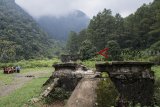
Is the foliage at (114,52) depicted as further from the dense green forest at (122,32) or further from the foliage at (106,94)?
the foliage at (106,94)

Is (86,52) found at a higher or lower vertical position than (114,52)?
higher

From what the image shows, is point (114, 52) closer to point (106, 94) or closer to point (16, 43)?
point (106, 94)

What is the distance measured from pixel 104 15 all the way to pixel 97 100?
2337 inches

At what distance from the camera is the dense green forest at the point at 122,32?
49.6 meters

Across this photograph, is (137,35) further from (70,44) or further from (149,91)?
(149,91)

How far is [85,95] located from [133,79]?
197cm

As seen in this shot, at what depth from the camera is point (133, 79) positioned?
9438mm

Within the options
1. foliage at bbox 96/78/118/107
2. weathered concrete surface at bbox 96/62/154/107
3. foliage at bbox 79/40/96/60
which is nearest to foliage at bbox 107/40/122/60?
foliage at bbox 79/40/96/60

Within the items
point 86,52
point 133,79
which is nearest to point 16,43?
point 86,52

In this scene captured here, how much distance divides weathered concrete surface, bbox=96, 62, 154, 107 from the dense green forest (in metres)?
32.8

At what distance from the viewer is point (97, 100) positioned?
8047 mm

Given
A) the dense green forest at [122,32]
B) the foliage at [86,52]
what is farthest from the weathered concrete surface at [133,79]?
the foliage at [86,52]

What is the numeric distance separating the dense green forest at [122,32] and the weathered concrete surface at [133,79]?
32.8 m

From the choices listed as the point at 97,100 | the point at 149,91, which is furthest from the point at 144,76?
the point at 97,100
